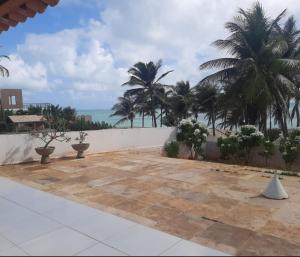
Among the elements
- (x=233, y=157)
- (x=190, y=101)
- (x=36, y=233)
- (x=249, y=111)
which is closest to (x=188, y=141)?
(x=233, y=157)

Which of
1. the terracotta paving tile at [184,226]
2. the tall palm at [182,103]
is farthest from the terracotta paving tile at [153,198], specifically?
the tall palm at [182,103]

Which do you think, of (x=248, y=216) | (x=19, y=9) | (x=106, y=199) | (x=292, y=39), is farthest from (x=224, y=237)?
(x=292, y=39)

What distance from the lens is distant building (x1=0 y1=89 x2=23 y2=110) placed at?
24.0 metres

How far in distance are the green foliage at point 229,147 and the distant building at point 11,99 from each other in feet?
60.5

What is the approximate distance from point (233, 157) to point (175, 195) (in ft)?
20.4

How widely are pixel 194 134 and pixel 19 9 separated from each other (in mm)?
9573

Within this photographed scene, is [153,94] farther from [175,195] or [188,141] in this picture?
[175,195]

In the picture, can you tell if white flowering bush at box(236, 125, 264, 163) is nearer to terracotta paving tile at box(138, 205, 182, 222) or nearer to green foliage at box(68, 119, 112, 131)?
terracotta paving tile at box(138, 205, 182, 222)

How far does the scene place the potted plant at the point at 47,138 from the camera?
850 cm

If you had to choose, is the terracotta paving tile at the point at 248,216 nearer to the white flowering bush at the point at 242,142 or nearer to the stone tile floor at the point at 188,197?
the stone tile floor at the point at 188,197

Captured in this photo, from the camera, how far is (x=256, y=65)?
1459 centimetres

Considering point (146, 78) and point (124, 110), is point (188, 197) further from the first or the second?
point (124, 110)

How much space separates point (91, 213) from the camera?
13.5 feet

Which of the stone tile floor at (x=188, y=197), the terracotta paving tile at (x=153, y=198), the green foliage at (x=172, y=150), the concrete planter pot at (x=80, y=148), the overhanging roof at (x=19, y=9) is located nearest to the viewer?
the overhanging roof at (x=19, y=9)
